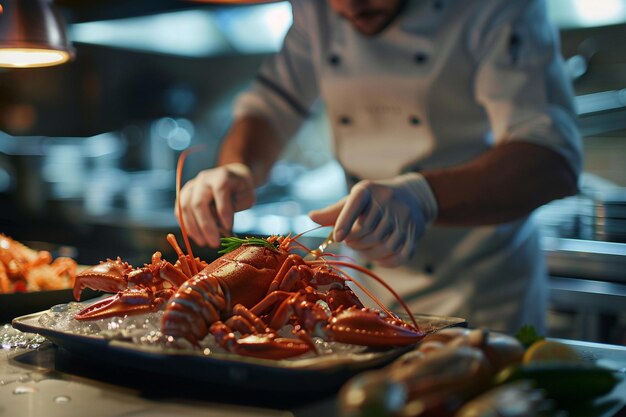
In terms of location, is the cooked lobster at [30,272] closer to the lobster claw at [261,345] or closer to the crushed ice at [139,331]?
the crushed ice at [139,331]

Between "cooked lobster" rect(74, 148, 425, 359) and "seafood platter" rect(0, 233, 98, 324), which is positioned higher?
"cooked lobster" rect(74, 148, 425, 359)

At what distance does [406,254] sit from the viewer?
74.1 inches

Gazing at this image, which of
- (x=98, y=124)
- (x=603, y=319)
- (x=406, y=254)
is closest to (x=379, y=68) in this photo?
(x=406, y=254)

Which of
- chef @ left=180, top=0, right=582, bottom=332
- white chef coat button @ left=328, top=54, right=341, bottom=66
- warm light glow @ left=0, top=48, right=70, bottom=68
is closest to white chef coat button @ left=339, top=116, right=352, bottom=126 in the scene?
chef @ left=180, top=0, right=582, bottom=332

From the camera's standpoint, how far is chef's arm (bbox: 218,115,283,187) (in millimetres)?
2643

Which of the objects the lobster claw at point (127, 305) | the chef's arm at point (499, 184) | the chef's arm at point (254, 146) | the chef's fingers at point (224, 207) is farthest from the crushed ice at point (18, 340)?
the chef's arm at point (254, 146)

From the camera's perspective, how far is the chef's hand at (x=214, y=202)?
7.23ft

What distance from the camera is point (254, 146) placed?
2.68m

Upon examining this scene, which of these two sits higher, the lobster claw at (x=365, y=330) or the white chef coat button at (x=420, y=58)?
the white chef coat button at (x=420, y=58)

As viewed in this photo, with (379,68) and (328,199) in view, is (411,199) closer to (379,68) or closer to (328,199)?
(379,68)

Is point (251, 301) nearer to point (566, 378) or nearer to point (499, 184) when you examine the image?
point (566, 378)

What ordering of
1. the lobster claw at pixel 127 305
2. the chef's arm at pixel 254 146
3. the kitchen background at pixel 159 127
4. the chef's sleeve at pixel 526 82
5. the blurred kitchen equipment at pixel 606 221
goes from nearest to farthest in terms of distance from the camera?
1. the lobster claw at pixel 127 305
2. the chef's sleeve at pixel 526 82
3. the chef's arm at pixel 254 146
4. the blurred kitchen equipment at pixel 606 221
5. the kitchen background at pixel 159 127

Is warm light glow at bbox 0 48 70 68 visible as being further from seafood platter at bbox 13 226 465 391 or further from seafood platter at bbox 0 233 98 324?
seafood platter at bbox 13 226 465 391

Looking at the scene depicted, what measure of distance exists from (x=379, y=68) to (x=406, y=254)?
82cm
